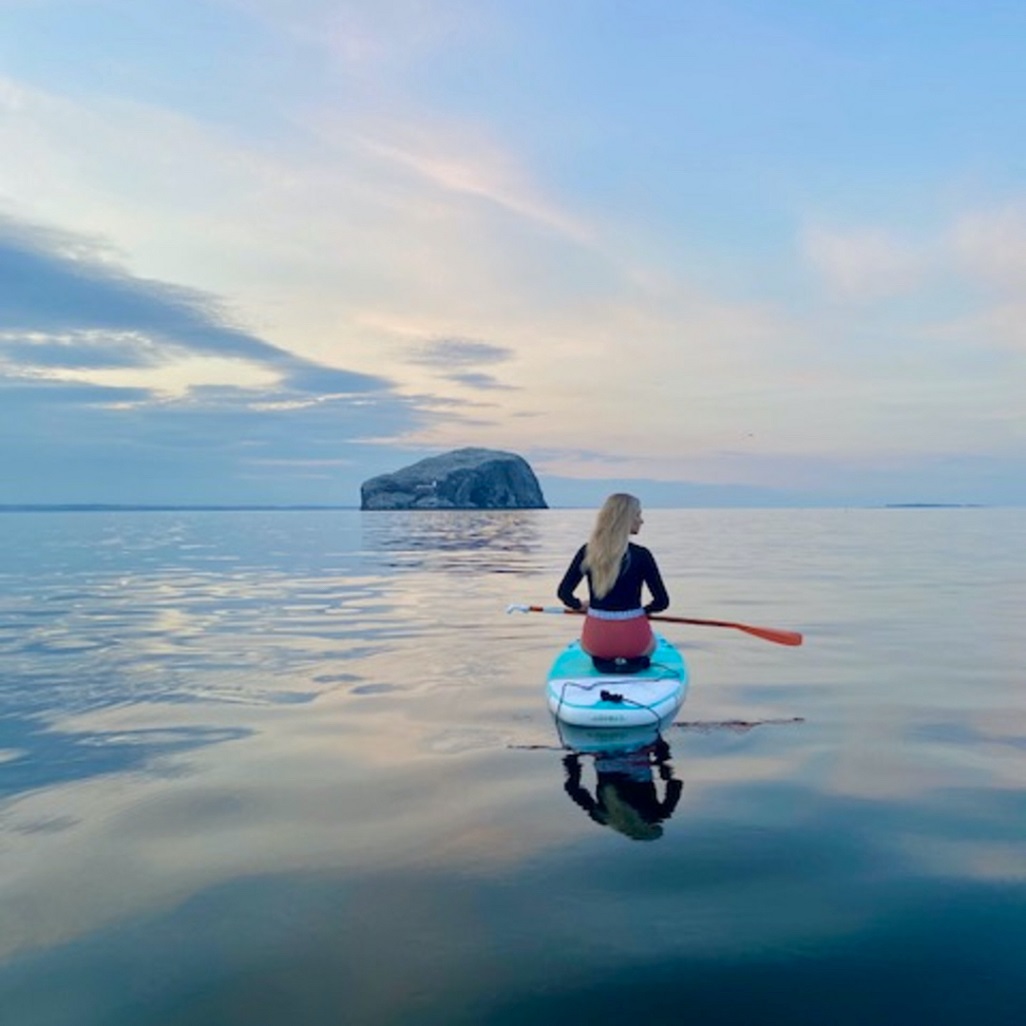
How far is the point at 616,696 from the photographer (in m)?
10.6

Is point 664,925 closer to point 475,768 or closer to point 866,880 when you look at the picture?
point 866,880

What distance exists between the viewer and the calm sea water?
16.7 ft

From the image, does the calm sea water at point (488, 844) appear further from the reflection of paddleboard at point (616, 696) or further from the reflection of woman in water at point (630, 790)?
the reflection of paddleboard at point (616, 696)

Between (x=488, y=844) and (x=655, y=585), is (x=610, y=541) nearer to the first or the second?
(x=655, y=585)

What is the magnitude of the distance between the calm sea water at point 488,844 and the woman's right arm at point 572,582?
5.08 feet

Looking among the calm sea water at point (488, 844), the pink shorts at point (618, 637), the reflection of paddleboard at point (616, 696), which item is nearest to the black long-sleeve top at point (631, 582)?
the pink shorts at point (618, 637)

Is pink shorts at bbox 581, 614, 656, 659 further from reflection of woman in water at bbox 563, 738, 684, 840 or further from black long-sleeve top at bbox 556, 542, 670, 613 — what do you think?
reflection of woman in water at bbox 563, 738, 684, 840

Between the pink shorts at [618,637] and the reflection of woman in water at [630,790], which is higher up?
the pink shorts at [618,637]

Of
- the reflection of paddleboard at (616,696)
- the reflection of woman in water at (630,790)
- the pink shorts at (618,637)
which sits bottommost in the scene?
the reflection of woman in water at (630,790)

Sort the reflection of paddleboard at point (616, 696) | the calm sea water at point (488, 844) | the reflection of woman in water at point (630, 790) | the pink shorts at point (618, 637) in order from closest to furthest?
1. the calm sea water at point (488, 844)
2. the reflection of woman in water at point (630, 790)
3. the reflection of paddleboard at point (616, 696)
4. the pink shorts at point (618, 637)

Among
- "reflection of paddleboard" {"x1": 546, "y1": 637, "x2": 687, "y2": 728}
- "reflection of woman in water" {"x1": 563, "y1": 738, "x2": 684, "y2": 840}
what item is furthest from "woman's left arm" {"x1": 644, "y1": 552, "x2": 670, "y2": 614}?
"reflection of woman in water" {"x1": 563, "y1": 738, "x2": 684, "y2": 840}

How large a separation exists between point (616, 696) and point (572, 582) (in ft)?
7.04

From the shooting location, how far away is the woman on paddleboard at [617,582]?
36.9ft

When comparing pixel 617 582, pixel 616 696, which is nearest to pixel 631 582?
pixel 617 582
